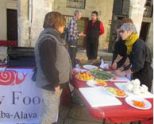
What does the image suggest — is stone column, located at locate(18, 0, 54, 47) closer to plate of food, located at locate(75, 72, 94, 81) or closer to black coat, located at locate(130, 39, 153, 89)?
plate of food, located at locate(75, 72, 94, 81)

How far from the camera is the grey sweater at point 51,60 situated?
2920 mm

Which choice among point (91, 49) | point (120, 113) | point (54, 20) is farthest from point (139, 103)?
point (91, 49)

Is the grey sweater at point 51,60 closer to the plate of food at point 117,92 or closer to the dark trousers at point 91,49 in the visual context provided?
the plate of food at point 117,92

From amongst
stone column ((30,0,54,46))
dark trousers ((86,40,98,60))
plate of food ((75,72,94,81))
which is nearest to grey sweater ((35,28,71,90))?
plate of food ((75,72,94,81))

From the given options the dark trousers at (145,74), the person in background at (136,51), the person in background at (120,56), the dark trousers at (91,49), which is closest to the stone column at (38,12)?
the dark trousers at (91,49)

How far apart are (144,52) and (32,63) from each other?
1539mm

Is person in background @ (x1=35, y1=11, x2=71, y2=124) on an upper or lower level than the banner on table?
upper

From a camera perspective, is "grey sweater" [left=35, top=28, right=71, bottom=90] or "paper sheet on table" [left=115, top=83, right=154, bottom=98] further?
"paper sheet on table" [left=115, top=83, right=154, bottom=98]

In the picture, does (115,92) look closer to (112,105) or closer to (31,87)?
(112,105)

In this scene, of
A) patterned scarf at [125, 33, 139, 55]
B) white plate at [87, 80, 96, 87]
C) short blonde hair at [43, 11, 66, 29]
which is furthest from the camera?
patterned scarf at [125, 33, 139, 55]

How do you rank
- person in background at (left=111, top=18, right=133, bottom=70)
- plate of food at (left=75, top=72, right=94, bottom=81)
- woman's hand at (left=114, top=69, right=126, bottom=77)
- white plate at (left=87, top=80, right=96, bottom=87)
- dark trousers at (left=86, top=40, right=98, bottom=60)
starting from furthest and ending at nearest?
dark trousers at (left=86, top=40, right=98, bottom=60) < person in background at (left=111, top=18, right=133, bottom=70) < woman's hand at (left=114, top=69, right=126, bottom=77) < plate of food at (left=75, top=72, right=94, bottom=81) < white plate at (left=87, top=80, right=96, bottom=87)

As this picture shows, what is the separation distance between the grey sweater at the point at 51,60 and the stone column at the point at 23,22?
3575 mm

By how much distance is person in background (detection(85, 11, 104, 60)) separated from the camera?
7.77 m

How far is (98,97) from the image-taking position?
3031 millimetres
